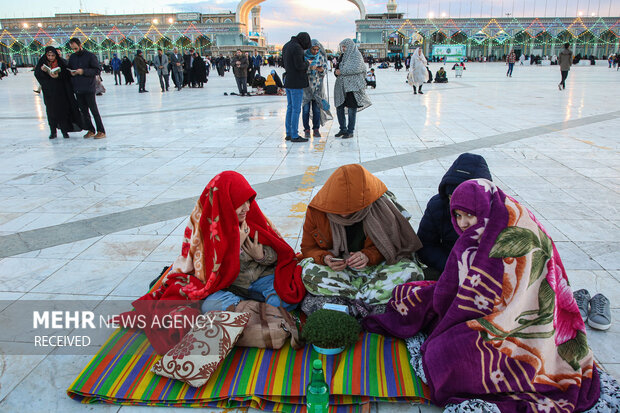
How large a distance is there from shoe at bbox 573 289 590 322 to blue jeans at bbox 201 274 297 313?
4.82 ft

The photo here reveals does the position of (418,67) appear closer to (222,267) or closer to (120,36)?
(222,267)

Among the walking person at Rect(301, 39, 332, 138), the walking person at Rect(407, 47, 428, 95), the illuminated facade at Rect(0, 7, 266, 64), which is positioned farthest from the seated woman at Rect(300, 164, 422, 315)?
the illuminated facade at Rect(0, 7, 266, 64)

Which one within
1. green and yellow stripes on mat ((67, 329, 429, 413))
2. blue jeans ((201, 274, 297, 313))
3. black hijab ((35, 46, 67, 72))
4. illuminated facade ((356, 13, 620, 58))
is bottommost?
green and yellow stripes on mat ((67, 329, 429, 413))

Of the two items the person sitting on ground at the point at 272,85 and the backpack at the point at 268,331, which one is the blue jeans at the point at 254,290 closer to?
the backpack at the point at 268,331

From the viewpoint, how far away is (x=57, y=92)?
22.3ft

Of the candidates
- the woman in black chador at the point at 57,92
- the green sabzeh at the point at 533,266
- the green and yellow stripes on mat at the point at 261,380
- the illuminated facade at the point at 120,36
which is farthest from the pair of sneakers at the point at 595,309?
the illuminated facade at the point at 120,36

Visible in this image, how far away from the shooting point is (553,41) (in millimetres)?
53812

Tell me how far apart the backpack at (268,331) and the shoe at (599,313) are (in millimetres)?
1453

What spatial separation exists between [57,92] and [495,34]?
193 feet

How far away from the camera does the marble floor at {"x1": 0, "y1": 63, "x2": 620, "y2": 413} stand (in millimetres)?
2695

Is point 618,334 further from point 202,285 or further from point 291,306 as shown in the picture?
point 202,285

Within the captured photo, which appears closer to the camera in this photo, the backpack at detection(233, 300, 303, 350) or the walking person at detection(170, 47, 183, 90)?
the backpack at detection(233, 300, 303, 350)

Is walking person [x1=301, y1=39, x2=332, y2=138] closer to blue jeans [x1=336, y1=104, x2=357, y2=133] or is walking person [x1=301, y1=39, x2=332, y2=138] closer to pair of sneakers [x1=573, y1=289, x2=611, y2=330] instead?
blue jeans [x1=336, y1=104, x2=357, y2=133]

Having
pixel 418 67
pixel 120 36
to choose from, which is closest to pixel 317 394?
pixel 418 67
